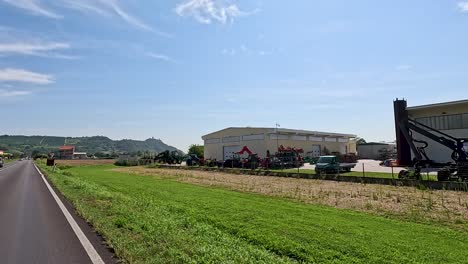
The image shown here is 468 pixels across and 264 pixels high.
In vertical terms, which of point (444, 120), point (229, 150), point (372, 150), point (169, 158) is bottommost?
point (169, 158)

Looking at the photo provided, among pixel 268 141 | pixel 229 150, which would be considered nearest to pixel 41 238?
pixel 268 141

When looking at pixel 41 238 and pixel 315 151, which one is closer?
pixel 41 238

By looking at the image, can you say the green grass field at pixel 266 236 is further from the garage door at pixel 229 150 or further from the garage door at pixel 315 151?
the garage door at pixel 315 151

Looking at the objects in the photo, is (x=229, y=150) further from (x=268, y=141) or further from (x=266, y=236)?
(x=266, y=236)

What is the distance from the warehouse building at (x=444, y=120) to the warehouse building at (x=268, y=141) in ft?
76.2

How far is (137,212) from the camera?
12023 mm

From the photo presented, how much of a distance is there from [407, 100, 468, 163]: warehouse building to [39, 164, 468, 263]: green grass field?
3192 centimetres

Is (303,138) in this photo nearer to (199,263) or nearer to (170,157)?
(170,157)

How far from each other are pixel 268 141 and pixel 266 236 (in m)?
53.3

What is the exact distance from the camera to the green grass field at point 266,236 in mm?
7004

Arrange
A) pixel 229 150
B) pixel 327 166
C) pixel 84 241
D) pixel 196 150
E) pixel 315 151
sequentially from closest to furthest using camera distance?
pixel 84 241 < pixel 327 166 < pixel 229 150 < pixel 315 151 < pixel 196 150

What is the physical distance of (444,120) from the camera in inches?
1657

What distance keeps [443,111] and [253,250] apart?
136ft

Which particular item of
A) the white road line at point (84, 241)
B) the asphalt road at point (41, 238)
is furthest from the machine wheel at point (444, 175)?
the white road line at point (84, 241)
